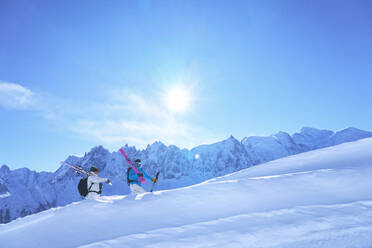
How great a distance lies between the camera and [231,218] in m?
3.62

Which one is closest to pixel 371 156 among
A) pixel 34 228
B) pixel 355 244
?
pixel 355 244

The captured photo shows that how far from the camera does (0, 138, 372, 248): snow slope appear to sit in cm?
305

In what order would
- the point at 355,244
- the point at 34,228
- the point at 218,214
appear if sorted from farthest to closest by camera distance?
the point at 34,228 → the point at 218,214 → the point at 355,244

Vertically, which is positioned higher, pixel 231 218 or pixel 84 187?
pixel 84 187

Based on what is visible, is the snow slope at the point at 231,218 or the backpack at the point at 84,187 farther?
the backpack at the point at 84,187

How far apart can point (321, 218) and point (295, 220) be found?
0.38m

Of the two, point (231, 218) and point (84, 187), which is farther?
point (84, 187)

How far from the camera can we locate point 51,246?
347 centimetres

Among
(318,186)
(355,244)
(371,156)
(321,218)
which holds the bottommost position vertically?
(355,244)

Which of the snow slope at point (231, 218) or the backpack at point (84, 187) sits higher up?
the backpack at point (84, 187)

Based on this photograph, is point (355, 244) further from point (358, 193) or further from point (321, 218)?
point (358, 193)

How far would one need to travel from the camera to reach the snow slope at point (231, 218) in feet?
10.00

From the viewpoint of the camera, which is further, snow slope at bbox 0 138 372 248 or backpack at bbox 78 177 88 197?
backpack at bbox 78 177 88 197

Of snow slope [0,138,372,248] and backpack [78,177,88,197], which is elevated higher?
backpack [78,177,88,197]
